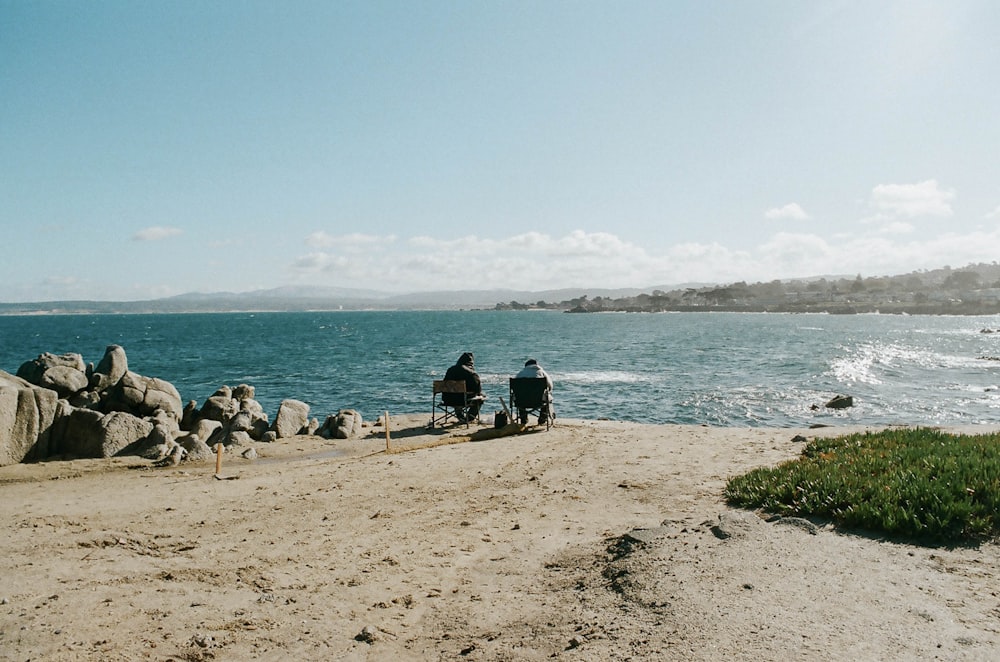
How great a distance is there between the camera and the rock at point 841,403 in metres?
28.8

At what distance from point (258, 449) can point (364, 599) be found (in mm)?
13151

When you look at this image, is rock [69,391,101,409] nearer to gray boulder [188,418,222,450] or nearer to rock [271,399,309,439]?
gray boulder [188,418,222,450]

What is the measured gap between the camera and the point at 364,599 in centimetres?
733

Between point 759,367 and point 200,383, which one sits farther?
point 759,367

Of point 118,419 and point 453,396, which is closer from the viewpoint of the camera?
point 118,419

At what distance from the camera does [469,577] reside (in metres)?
7.93

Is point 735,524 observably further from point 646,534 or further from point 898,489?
point 898,489

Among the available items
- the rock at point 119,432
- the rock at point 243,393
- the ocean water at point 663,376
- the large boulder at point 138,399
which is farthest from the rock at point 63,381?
the ocean water at point 663,376

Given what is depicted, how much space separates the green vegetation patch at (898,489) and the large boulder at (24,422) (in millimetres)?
19167

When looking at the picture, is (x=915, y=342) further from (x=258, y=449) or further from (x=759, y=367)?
(x=258, y=449)

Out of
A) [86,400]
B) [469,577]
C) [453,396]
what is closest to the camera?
[469,577]

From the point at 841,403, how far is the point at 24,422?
110ft

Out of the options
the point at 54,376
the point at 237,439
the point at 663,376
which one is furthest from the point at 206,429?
the point at 663,376

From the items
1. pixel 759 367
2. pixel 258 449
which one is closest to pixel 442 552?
pixel 258 449
